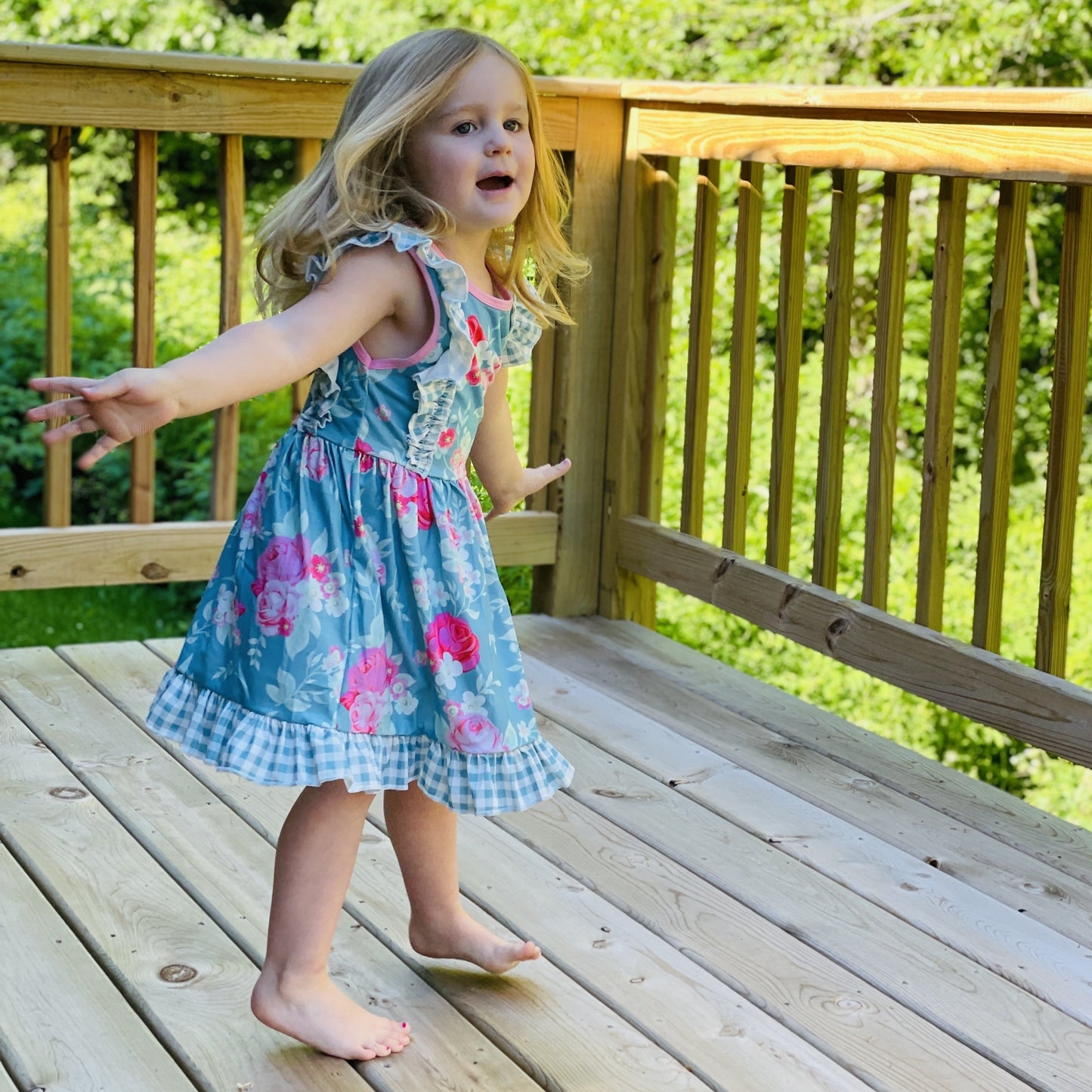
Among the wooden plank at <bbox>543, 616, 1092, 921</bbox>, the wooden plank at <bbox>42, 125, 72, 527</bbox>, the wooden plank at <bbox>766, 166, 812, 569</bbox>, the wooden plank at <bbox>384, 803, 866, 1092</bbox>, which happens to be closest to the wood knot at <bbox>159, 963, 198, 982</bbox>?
the wooden plank at <bbox>384, 803, 866, 1092</bbox>

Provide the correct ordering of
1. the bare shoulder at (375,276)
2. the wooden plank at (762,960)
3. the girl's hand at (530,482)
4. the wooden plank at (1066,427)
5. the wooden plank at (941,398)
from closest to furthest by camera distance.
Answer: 1. the bare shoulder at (375,276)
2. the wooden plank at (762,960)
3. the girl's hand at (530,482)
4. the wooden plank at (1066,427)
5. the wooden plank at (941,398)

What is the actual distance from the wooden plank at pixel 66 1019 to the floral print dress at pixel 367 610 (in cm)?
33

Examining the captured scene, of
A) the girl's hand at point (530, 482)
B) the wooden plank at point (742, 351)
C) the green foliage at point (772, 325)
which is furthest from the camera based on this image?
the green foliage at point (772, 325)

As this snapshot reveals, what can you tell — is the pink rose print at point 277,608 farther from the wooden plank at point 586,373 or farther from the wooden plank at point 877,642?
the wooden plank at point 586,373

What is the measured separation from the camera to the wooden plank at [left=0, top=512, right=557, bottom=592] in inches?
123

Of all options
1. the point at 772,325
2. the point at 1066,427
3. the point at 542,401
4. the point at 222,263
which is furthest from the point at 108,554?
the point at 772,325

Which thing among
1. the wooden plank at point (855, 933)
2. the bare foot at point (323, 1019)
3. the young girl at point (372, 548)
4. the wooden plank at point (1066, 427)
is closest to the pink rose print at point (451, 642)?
the young girl at point (372, 548)

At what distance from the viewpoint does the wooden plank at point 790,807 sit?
2.08m

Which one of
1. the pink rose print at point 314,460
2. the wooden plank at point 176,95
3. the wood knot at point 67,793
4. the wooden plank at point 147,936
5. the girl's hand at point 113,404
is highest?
the wooden plank at point 176,95

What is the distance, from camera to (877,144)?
2.77 metres

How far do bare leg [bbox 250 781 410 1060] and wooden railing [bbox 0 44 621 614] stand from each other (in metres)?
1.32

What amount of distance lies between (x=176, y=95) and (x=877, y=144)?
1.32m

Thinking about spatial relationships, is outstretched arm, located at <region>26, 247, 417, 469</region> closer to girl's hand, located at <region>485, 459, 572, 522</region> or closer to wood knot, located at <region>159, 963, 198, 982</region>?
girl's hand, located at <region>485, 459, 572, 522</region>

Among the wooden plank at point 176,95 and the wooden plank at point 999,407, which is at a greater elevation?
the wooden plank at point 176,95
